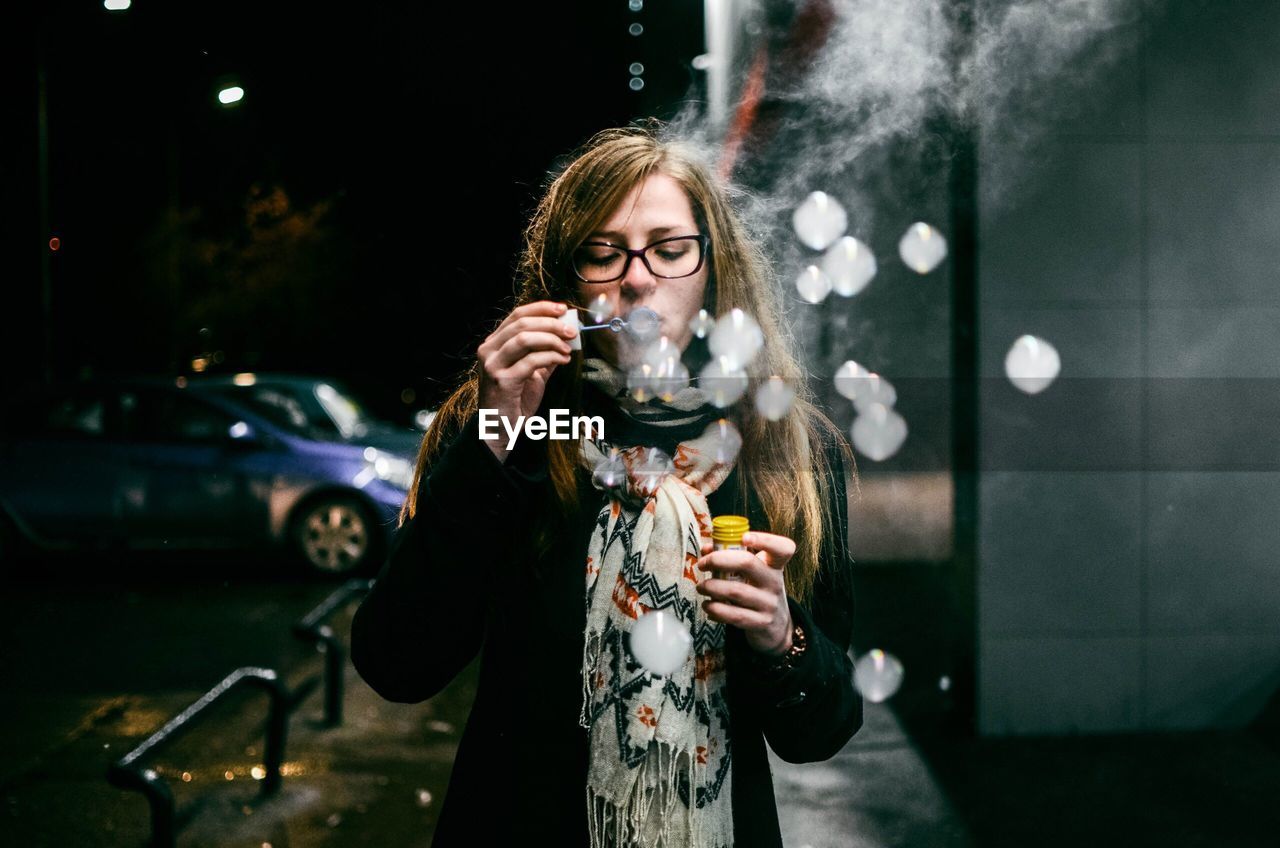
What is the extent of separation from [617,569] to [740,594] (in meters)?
0.33

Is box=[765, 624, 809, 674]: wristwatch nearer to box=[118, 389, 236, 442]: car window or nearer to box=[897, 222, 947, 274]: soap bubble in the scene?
box=[897, 222, 947, 274]: soap bubble

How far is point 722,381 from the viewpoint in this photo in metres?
1.71

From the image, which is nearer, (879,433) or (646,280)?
(646,280)

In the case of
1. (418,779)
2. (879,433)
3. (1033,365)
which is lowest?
(418,779)

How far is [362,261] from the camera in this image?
3721 millimetres

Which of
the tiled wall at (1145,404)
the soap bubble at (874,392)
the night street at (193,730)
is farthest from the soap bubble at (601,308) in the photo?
the soap bubble at (874,392)

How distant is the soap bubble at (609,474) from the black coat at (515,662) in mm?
53

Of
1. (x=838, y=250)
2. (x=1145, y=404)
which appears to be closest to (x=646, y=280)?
(x=1145, y=404)

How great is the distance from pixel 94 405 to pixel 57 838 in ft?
16.5

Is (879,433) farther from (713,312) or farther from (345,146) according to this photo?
(713,312)

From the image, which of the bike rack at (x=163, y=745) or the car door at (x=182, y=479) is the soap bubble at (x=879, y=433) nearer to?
the bike rack at (x=163, y=745)

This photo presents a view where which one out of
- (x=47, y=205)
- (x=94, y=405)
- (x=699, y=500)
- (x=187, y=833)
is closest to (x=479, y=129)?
(x=699, y=500)

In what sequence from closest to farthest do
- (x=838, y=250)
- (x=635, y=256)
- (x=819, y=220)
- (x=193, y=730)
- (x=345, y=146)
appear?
1. (x=635, y=256)
2. (x=345, y=146)
3. (x=193, y=730)
4. (x=819, y=220)
5. (x=838, y=250)

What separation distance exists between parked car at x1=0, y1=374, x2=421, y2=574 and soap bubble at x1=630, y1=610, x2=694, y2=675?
639cm
